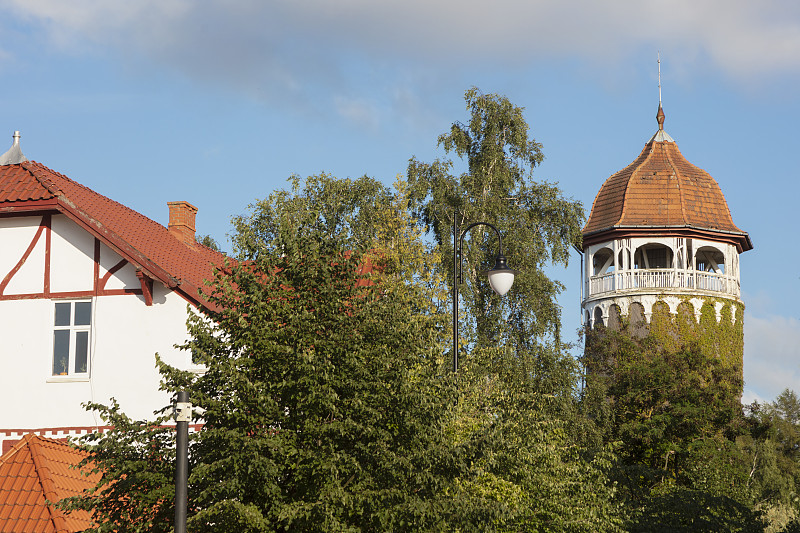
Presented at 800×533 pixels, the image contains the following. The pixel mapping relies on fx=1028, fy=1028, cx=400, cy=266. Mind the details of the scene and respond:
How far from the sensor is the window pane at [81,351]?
73.2 ft

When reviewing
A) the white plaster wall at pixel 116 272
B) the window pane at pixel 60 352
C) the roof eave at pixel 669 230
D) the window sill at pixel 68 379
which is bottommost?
the window sill at pixel 68 379

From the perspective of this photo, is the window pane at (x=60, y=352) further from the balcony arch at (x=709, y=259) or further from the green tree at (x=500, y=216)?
the balcony arch at (x=709, y=259)

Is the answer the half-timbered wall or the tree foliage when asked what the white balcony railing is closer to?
the tree foliage

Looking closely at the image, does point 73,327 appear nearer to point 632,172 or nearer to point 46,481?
point 46,481

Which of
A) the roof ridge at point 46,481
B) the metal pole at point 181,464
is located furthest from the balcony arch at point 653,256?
the metal pole at point 181,464

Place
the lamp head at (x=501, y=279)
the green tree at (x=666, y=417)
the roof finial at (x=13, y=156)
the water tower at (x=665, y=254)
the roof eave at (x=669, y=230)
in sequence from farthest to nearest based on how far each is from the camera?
1. the roof eave at (x=669, y=230)
2. the water tower at (x=665, y=254)
3. the green tree at (x=666, y=417)
4. the roof finial at (x=13, y=156)
5. the lamp head at (x=501, y=279)

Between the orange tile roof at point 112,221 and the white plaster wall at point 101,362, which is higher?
the orange tile roof at point 112,221

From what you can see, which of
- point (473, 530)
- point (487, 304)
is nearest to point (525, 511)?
point (473, 530)

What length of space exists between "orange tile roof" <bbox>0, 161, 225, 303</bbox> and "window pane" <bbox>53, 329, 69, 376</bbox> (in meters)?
2.50

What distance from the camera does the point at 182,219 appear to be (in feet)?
95.2

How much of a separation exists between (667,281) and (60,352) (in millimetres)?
27738

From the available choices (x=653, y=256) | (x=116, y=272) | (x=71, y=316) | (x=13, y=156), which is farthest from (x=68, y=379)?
(x=653, y=256)

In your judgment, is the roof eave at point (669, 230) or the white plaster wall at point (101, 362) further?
the roof eave at point (669, 230)

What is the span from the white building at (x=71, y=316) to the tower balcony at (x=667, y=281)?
25.1 meters
